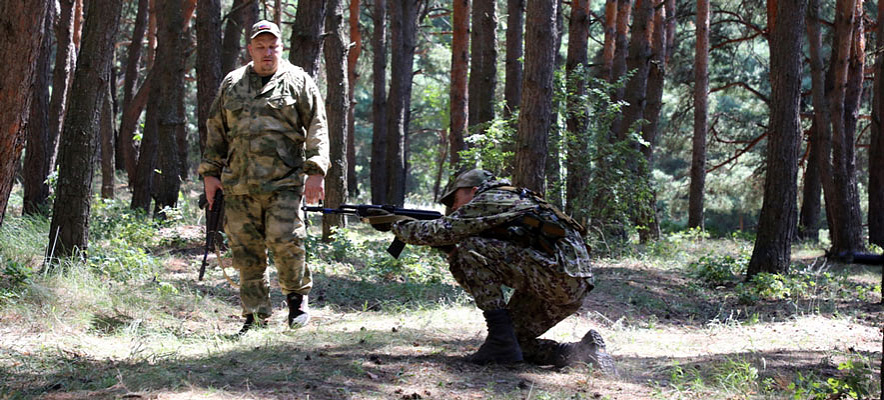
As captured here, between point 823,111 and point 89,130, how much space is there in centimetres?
1247

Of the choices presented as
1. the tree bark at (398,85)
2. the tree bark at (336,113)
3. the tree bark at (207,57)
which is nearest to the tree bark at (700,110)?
the tree bark at (398,85)

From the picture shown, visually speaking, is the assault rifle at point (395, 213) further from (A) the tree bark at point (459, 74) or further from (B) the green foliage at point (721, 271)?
(A) the tree bark at point (459, 74)

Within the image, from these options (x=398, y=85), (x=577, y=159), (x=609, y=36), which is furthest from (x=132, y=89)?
(x=577, y=159)

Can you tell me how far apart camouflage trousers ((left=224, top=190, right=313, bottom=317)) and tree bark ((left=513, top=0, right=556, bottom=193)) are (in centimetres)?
368

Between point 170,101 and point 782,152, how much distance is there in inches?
342

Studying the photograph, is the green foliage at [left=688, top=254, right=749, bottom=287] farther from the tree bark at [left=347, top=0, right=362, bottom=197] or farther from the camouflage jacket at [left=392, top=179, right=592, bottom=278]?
the tree bark at [left=347, top=0, right=362, bottom=197]

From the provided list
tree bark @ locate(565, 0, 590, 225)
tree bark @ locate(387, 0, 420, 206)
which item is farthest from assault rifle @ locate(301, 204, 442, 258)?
tree bark @ locate(387, 0, 420, 206)

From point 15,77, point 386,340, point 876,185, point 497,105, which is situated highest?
point 497,105

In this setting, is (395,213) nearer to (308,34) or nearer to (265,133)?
(265,133)

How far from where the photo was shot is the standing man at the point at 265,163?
5.48m

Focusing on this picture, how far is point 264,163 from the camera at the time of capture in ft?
17.9

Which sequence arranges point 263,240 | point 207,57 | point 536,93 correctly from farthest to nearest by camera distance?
point 207,57
point 536,93
point 263,240

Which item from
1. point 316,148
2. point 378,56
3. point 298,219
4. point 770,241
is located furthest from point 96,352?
point 378,56

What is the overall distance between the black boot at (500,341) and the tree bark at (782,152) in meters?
5.90
